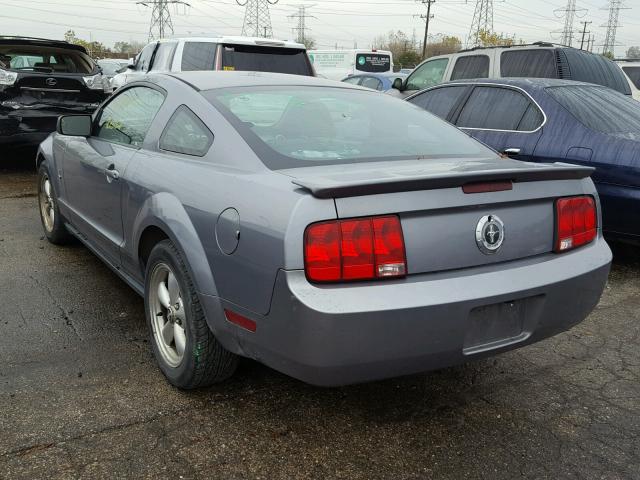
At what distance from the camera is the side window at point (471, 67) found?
8844 mm

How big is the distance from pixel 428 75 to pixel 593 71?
2.78 m

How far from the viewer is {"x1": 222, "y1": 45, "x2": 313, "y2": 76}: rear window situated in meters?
8.16

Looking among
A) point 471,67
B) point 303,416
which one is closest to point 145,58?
point 471,67

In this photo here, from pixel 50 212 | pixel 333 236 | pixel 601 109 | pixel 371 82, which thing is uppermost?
pixel 601 109

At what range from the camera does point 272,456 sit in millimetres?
2439

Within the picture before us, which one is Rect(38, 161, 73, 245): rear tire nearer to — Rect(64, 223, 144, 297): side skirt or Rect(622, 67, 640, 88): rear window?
Rect(64, 223, 144, 297): side skirt

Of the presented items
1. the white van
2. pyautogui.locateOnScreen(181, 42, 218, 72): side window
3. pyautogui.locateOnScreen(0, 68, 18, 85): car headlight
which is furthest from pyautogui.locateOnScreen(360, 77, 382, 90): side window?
pyautogui.locateOnScreen(0, 68, 18, 85): car headlight

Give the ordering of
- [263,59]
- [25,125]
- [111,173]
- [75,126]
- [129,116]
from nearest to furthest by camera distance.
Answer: [111,173]
[129,116]
[75,126]
[25,125]
[263,59]

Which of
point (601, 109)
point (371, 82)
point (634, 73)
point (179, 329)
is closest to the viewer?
point (179, 329)

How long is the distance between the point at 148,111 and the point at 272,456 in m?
2.10

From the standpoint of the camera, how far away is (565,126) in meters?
4.87

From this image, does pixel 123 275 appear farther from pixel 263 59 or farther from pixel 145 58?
pixel 145 58

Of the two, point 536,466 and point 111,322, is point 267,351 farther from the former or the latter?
point 111,322

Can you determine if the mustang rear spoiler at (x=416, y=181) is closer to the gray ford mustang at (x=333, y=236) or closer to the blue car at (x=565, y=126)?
the gray ford mustang at (x=333, y=236)
